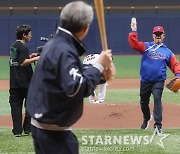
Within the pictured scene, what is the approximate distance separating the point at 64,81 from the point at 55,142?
563 millimetres

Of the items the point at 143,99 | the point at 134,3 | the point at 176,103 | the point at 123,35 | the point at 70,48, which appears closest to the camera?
Answer: the point at 70,48

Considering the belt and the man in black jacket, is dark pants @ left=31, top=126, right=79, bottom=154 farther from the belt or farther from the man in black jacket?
the man in black jacket

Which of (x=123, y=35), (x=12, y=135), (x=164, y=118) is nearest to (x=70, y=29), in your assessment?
(x=12, y=135)

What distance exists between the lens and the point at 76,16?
3.70 m

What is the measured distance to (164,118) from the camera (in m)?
11.2

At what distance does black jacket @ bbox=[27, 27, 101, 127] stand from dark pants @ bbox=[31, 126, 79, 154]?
131mm

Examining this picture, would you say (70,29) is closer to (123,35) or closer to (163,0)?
(123,35)

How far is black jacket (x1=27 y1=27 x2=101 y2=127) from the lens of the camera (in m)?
3.57

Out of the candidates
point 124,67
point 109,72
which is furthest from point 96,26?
point 109,72

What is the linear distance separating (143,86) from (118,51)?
76.0 feet

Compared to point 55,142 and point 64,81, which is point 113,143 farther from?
point 64,81

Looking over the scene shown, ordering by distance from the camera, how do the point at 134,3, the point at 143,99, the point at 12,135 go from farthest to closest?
the point at 134,3 < the point at 143,99 < the point at 12,135

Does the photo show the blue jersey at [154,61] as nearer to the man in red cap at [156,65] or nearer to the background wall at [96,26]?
the man in red cap at [156,65]

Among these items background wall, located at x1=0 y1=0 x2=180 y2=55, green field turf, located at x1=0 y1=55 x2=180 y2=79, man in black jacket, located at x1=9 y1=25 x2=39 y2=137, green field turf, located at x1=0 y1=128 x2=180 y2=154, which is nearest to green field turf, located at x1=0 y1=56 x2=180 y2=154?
green field turf, located at x1=0 y1=128 x2=180 y2=154
